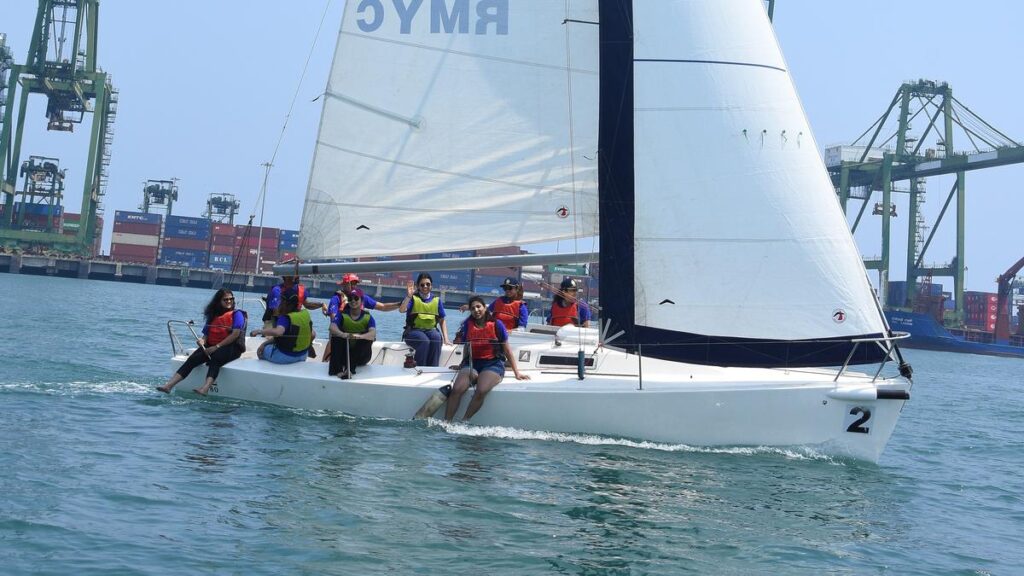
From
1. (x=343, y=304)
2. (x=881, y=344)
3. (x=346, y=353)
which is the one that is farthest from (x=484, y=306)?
(x=881, y=344)

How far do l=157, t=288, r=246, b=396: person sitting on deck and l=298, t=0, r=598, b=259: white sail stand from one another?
88cm

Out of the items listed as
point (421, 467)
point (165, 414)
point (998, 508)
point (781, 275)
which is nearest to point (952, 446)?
point (998, 508)

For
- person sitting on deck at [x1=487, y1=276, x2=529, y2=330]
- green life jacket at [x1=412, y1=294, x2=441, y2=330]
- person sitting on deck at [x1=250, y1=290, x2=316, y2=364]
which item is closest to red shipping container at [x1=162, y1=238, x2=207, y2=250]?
person sitting on deck at [x1=250, y1=290, x2=316, y2=364]

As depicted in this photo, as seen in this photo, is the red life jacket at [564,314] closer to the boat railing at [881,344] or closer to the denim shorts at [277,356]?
the denim shorts at [277,356]

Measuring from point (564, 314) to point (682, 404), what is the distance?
2431 millimetres

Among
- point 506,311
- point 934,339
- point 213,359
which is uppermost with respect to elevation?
point 934,339

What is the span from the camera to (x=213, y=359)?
9.17 meters

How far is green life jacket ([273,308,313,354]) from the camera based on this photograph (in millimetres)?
9156

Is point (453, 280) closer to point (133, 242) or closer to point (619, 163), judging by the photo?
point (133, 242)

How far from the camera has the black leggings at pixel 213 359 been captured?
916 cm

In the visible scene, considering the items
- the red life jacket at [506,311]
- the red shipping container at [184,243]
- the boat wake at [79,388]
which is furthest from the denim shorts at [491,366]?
the red shipping container at [184,243]

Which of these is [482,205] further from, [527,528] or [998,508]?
[998,508]

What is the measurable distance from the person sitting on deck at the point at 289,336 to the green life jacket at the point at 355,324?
0.49 meters

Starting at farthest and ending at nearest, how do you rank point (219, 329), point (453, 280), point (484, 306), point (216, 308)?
point (453, 280) → point (216, 308) → point (219, 329) → point (484, 306)
